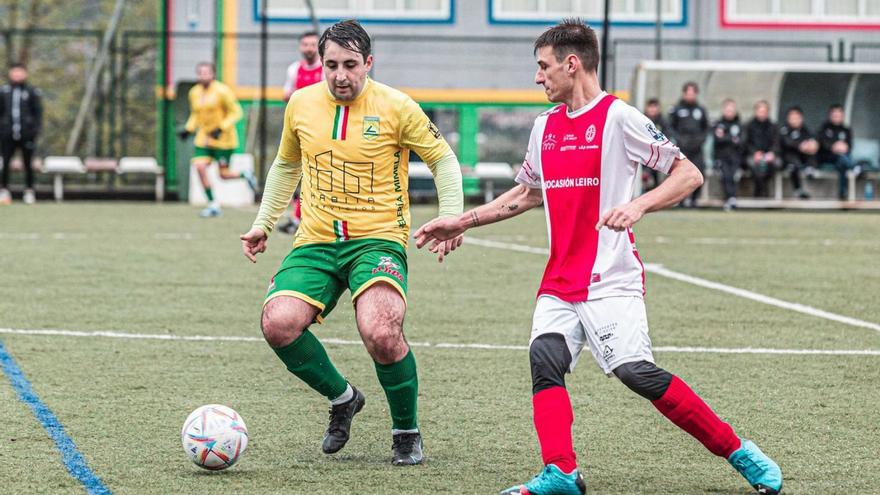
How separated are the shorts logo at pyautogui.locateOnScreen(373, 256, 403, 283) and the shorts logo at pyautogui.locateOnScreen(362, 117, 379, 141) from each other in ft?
1.61

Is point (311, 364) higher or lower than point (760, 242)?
higher

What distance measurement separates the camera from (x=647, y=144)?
4777mm

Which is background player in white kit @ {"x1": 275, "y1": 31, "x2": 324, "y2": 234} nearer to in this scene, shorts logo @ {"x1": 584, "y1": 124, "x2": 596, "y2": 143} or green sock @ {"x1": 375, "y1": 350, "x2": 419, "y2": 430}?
green sock @ {"x1": 375, "y1": 350, "x2": 419, "y2": 430}

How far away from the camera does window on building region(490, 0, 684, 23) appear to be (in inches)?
1163

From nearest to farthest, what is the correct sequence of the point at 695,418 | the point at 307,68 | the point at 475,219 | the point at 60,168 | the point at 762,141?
1. the point at 695,418
2. the point at 475,219
3. the point at 307,68
4. the point at 762,141
5. the point at 60,168

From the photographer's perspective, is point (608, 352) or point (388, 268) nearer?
point (608, 352)

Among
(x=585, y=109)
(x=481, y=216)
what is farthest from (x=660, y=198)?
(x=481, y=216)

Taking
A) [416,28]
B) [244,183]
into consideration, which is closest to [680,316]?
[244,183]

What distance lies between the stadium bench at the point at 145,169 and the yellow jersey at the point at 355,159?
2113cm

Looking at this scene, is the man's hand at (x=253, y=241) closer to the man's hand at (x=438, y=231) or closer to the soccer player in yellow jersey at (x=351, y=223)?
the soccer player in yellow jersey at (x=351, y=223)

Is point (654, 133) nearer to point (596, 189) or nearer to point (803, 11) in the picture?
point (596, 189)

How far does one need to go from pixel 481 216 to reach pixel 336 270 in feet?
2.22

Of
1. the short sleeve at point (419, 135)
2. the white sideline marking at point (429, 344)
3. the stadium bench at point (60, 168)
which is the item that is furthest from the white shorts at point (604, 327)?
the stadium bench at point (60, 168)

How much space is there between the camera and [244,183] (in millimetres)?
24266
